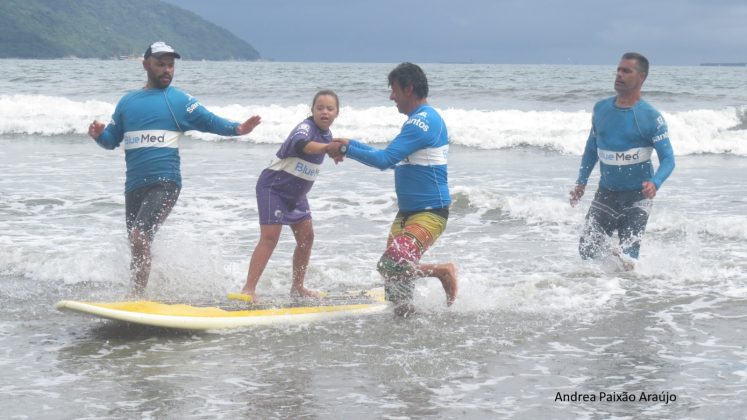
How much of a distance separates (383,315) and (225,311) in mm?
1217

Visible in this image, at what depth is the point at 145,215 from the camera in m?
7.25

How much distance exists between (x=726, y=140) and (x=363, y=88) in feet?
64.9

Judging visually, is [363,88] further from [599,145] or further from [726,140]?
[599,145]

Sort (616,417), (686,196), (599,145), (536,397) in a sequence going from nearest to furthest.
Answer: (616,417) → (536,397) → (599,145) → (686,196)

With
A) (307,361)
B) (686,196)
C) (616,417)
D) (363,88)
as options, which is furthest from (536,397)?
(363,88)

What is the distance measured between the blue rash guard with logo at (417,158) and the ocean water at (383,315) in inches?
37.9

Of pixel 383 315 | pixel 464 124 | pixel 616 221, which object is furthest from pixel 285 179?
pixel 464 124

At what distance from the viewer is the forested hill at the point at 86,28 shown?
420 feet

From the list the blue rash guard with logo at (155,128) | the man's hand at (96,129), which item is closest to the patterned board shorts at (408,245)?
the blue rash guard with logo at (155,128)

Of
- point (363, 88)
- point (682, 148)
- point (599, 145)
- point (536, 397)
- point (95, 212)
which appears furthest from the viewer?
point (363, 88)

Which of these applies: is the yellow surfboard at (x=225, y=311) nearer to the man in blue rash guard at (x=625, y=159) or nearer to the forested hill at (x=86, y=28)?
the man in blue rash guard at (x=625, y=159)

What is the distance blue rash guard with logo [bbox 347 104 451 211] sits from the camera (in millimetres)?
6344

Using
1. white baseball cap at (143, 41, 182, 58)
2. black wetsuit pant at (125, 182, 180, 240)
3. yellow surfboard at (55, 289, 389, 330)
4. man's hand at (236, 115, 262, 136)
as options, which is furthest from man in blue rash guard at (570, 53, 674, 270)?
→ white baseball cap at (143, 41, 182, 58)

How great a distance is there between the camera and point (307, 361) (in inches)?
233
